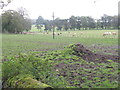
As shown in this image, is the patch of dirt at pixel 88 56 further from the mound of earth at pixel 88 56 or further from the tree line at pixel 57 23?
the tree line at pixel 57 23

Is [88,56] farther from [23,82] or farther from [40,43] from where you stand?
[40,43]

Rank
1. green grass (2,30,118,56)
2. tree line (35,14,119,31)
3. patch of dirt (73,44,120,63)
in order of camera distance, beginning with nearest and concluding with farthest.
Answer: patch of dirt (73,44,120,63)
green grass (2,30,118,56)
tree line (35,14,119,31)

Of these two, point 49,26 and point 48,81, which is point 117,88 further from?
point 49,26

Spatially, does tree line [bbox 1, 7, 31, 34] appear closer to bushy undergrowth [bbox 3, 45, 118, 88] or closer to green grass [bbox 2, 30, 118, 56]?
green grass [bbox 2, 30, 118, 56]

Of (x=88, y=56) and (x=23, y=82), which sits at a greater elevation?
(x=23, y=82)

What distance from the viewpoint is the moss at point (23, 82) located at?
129 inches

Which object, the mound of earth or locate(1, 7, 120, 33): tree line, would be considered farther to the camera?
locate(1, 7, 120, 33): tree line

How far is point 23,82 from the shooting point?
3488 millimetres

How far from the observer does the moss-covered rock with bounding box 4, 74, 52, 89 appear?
10.8 feet

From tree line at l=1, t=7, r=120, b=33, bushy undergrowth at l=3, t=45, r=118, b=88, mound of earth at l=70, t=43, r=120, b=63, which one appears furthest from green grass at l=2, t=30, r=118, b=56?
tree line at l=1, t=7, r=120, b=33

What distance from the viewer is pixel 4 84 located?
382cm

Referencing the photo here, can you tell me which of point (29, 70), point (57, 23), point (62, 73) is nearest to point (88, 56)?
point (62, 73)

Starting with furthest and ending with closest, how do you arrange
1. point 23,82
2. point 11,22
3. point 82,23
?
point 82,23
point 11,22
point 23,82

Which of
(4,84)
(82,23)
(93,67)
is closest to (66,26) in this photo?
(82,23)
